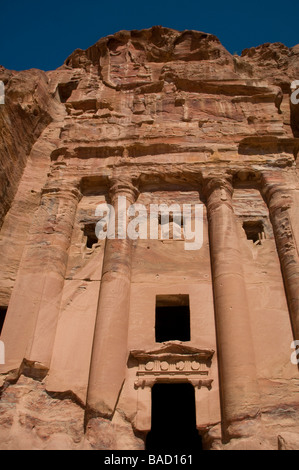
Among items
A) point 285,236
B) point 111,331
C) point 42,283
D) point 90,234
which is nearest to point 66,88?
point 90,234

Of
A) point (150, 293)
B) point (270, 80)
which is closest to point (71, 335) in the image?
point (150, 293)

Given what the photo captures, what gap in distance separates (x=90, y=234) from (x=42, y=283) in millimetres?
2356

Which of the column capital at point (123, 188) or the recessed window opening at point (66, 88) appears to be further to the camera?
the recessed window opening at point (66, 88)

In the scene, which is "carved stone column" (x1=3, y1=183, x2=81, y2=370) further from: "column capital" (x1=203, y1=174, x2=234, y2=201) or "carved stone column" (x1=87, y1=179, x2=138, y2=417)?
"column capital" (x1=203, y1=174, x2=234, y2=201)

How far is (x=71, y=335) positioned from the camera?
9.09 meters

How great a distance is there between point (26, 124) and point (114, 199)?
399cm

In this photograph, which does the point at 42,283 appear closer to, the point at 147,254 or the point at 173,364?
the point at 147,254

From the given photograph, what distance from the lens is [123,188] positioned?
38.1 feet

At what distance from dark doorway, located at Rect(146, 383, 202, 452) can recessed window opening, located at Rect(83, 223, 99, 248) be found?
4496 millimetres

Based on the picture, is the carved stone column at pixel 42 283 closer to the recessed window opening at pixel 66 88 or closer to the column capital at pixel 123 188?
the column capital at pixel 123 188

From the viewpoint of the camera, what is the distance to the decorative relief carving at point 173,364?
8359mm

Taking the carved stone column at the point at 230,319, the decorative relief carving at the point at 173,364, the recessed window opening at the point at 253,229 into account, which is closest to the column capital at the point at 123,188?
the carved stone column at the point at 230,319

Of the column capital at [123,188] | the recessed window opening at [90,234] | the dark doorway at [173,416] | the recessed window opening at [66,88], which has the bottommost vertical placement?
the dark doorway at [173,416]

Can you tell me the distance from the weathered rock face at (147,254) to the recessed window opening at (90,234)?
0.09ft
